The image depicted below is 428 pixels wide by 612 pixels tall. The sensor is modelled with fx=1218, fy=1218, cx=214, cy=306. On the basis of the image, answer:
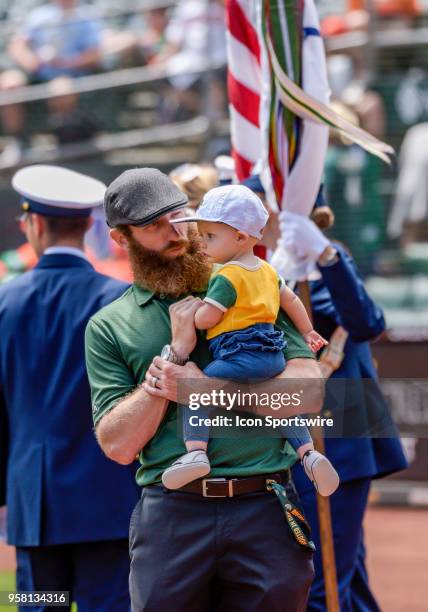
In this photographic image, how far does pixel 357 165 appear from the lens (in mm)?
8766

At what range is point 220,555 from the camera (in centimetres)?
320

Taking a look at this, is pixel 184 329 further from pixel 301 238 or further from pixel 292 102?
pixel 292 102

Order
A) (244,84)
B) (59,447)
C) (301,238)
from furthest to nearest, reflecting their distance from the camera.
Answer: (244,84)
(59,447)
(301,238)

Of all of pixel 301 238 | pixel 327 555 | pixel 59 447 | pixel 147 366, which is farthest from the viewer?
pixel 59 447

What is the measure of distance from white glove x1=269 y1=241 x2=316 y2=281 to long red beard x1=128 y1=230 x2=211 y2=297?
85 cm

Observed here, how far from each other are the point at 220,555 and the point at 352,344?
1.57 metres

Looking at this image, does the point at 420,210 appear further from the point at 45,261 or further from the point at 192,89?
the point at 45,261

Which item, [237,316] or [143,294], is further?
[143,294]

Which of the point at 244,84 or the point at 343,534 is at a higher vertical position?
the point at 244,84

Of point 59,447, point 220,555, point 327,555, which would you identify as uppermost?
point 220,555

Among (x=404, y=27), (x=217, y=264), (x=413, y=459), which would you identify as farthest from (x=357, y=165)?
(x=217, y=264)

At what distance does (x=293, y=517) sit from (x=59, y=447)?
1.35 meters

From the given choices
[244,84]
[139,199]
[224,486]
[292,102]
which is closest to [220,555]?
[224,486]

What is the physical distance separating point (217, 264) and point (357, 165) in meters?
5.52
